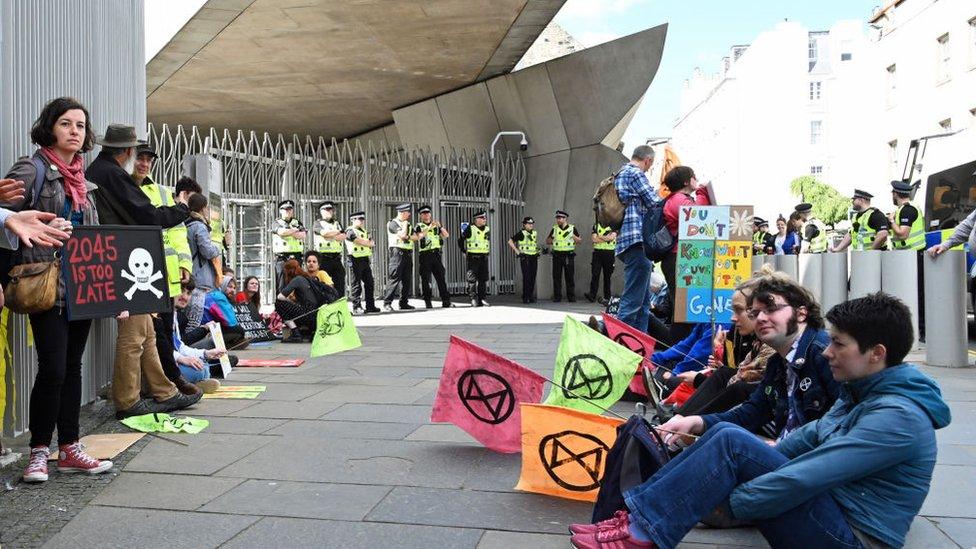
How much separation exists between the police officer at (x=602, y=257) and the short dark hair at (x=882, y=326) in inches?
576

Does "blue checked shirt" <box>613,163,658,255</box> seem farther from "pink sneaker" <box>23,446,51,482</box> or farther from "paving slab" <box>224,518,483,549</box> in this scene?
"pink sneaker" <box>23,446,51,482</box>

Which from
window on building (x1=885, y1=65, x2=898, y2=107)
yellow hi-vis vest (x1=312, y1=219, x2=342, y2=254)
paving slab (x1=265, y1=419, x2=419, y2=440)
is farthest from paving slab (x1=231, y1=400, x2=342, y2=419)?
window on building (x1=885, y1=65, x2=898, y2=107)

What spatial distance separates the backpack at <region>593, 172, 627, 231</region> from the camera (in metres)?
7.55

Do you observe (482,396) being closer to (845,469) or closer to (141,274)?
(141,274)

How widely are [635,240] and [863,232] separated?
5.69 meters

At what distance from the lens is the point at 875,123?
35438mm

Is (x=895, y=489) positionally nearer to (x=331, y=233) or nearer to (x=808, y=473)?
(x=808, y=473)

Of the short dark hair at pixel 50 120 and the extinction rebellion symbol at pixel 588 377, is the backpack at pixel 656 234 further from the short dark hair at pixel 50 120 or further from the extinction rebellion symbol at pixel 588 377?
the short dark hair at pixel 50 120

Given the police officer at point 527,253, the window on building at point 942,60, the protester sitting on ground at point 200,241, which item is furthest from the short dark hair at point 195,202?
the window on building at point 942,60

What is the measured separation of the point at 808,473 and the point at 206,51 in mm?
15051

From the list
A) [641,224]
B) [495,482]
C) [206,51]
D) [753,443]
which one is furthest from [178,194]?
[206,51]

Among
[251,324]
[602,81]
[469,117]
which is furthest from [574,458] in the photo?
[469,117]

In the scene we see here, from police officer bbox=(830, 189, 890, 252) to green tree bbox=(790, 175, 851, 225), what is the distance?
40.8 metres

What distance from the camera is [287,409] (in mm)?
6039
